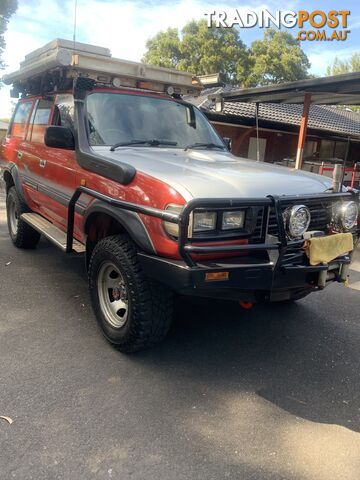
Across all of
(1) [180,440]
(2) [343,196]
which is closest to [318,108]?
(2) [343,196]

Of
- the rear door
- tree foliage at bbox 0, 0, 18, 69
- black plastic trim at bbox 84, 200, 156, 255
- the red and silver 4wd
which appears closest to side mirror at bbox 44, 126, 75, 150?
the red and silver 4wd

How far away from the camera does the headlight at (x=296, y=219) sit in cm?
302

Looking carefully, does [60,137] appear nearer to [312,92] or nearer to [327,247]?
[327,247]

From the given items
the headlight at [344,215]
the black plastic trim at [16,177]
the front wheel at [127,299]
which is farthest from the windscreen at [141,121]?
the black plastic trim at [16,177]

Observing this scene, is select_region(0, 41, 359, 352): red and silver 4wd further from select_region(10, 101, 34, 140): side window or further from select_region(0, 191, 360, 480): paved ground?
select_region(10, 101, 34, 140): side window

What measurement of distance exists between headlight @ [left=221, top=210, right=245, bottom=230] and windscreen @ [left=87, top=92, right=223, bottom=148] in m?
1.53

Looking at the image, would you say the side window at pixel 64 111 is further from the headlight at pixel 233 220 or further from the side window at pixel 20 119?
the headlight at pixel 233 220

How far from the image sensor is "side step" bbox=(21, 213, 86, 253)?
13.9 ft

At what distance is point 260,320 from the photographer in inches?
169

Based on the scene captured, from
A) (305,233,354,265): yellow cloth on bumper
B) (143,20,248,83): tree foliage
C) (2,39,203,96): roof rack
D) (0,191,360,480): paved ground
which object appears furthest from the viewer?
(143,20,248,83): tree foliage

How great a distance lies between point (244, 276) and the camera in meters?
2.82

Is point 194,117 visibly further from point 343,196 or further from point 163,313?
point 163,313

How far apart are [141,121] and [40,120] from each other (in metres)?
1.75

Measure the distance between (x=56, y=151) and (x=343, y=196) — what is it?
9.42 feet
